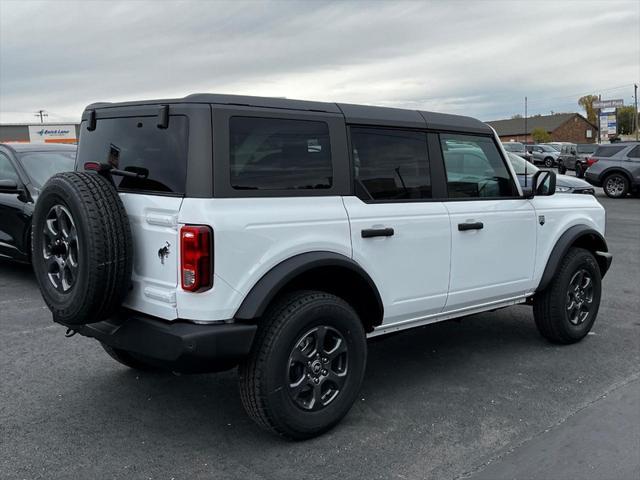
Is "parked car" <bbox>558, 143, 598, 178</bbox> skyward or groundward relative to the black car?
skyward

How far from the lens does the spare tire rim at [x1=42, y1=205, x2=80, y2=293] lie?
338 cm

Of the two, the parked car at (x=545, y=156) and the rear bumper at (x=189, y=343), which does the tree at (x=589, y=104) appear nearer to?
the parked car at (x=545, y=156)

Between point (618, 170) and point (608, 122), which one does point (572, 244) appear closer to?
point (618, 170)

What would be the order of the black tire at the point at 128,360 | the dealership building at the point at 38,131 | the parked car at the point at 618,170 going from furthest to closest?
the dealership building at the point at 38,131, the parked car at the point at 618,170, the black tire at the point at 128,360

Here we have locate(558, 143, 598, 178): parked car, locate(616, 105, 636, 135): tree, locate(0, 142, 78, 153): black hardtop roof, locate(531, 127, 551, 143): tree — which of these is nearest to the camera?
locate(0, 142, 78, 153): black hardtop roof

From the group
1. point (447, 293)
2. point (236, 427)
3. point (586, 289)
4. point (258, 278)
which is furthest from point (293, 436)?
point (586, 289)

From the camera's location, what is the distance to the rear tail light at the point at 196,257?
3.09 meters

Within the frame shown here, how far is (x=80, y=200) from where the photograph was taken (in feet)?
10.5

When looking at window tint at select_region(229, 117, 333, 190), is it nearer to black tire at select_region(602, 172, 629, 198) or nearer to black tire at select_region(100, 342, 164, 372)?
black tire at select_region(100, 342, 164, 372)

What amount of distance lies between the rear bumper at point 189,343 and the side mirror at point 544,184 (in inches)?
106

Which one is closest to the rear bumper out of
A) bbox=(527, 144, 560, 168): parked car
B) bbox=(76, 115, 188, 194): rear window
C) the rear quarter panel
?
bbox=(76, 115, 188, 194): rear window

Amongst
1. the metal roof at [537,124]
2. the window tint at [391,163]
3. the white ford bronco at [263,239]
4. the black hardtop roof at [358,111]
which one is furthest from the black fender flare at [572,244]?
the metal roof at [537,124]

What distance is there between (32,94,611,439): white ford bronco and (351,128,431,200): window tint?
11 millimetres

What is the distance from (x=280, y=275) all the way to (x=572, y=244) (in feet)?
9.76
